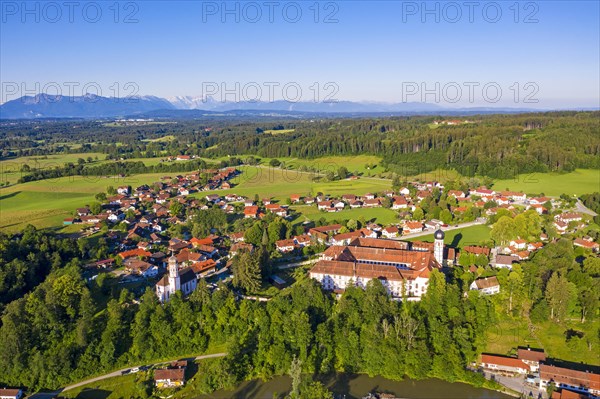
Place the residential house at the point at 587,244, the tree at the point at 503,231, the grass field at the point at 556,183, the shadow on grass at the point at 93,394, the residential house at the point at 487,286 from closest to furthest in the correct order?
the shadow on grass at the point at 93,394 < the residential house at the point at 487,286 < the residential house at the point at 587,244 < the tree at the point at 503,231 < the grass field at the point at 556,183

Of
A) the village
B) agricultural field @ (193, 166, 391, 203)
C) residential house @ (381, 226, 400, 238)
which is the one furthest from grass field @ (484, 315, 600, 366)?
agricultural field @ (193, 166, 391, 203)

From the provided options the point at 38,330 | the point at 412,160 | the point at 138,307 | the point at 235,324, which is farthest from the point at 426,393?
the point at 412,160

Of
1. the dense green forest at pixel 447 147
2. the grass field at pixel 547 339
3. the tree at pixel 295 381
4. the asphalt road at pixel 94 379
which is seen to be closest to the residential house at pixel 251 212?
the asphalt road at pixel 94 379

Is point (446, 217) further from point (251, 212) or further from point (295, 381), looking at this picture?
point (295, 381)

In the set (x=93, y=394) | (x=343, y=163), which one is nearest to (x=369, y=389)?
(x=93, y=394)

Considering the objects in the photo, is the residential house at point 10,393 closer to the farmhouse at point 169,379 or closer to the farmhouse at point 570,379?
the farmhouse at point 169,379
